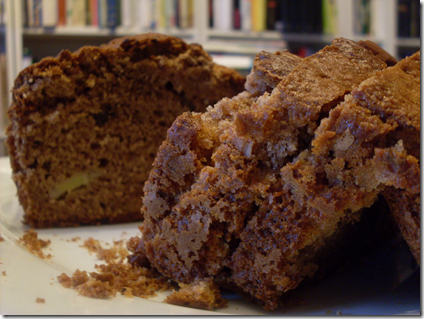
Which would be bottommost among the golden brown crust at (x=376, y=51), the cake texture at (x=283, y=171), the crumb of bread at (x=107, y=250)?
the crumb of bread at (x=107, y=250)

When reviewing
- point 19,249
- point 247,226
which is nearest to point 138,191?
point 19,249

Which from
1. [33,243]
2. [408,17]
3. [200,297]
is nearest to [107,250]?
[33,243]

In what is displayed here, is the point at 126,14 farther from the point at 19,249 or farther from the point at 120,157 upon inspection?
the point at 19,249

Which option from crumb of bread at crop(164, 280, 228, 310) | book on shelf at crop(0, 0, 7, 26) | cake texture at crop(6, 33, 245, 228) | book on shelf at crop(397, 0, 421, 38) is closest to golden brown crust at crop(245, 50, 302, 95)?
crumb of bread at crop(164, 280, 228, 310)

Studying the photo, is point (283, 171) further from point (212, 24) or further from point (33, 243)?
point (212, 24)

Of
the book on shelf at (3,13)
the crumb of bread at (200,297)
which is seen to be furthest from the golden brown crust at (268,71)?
the book on shelf at (3,13)

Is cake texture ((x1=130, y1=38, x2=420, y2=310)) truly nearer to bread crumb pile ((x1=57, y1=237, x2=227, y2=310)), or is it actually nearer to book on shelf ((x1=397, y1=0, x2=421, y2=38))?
bread crumb pile ((x1=57, y1=237, x2=227, y2=310))

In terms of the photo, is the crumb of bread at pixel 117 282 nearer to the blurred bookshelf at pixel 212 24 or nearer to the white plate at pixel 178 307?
the white plate at pixel 178 307
